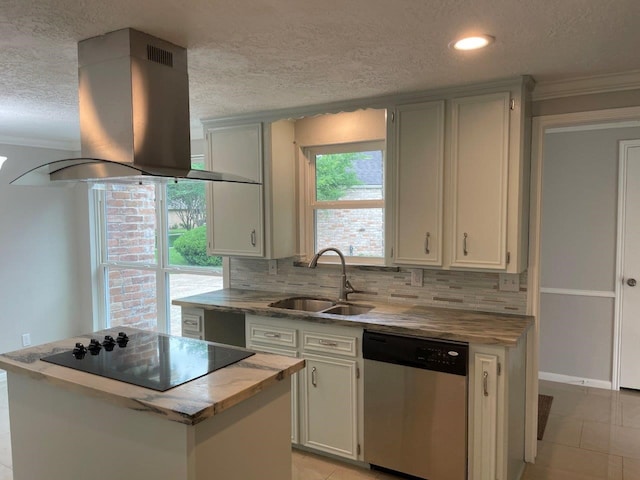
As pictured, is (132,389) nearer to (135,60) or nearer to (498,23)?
(135,60)

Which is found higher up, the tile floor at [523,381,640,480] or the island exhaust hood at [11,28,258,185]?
the island exhaust hood at [11,28,258,185]

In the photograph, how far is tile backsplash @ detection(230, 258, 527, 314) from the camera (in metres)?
2.94

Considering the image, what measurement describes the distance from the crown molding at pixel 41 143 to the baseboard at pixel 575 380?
5.18m

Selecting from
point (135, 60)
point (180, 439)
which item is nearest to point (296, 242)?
point (135, 60)

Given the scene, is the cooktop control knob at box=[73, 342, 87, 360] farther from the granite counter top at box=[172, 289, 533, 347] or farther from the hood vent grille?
the hood vent grille

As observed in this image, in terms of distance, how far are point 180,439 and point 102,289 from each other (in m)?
4.06

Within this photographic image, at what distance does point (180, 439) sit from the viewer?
155 centimetres


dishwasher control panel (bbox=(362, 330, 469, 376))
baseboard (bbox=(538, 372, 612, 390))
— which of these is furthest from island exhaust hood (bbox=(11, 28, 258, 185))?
baseboard (bbox=(538, 372, 612, 390))

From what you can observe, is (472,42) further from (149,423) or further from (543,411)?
(543,411)

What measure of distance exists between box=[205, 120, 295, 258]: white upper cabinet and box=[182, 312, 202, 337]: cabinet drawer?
0.55 m

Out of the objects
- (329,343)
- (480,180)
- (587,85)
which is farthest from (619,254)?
(329,343)

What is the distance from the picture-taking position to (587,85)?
2582 mm

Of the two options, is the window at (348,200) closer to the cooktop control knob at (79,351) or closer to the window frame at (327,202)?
the window frame at (327,202)

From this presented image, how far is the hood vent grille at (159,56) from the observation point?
6.35 feet
